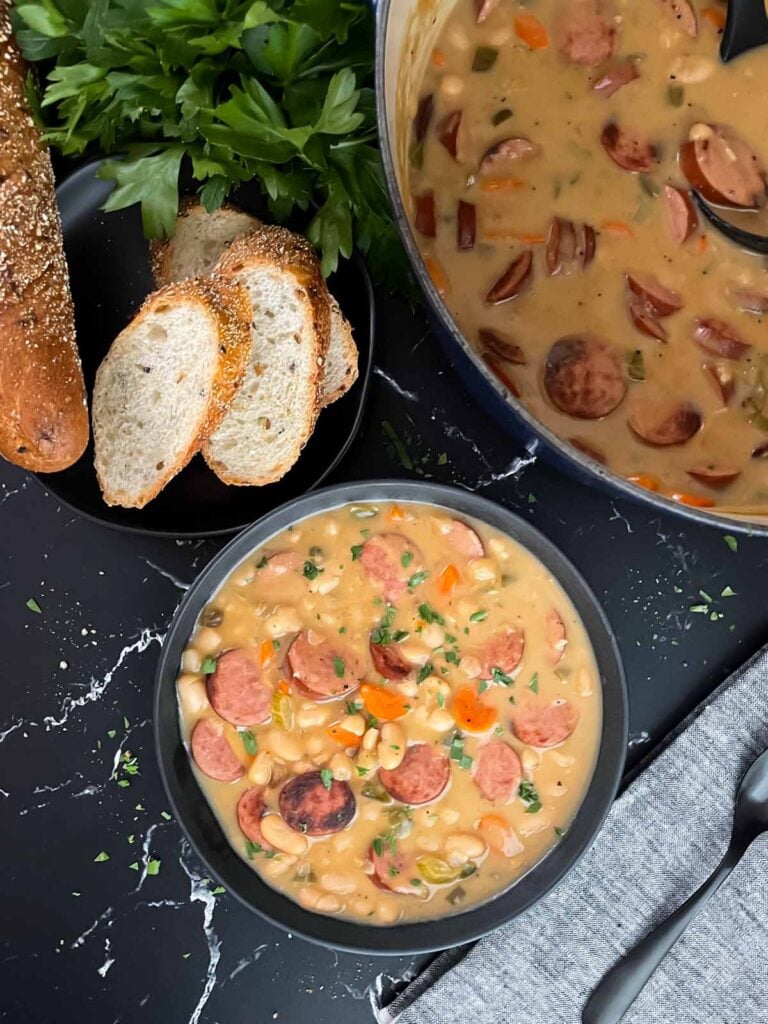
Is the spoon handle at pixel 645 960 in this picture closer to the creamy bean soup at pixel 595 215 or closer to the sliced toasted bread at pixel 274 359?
the creamy bean soup at pixel 595 215

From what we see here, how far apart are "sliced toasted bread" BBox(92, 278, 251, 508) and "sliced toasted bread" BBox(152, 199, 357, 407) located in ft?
0.57

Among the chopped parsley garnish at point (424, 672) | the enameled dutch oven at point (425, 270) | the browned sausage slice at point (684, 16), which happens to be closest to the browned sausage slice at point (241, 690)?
the chopped parsley garnish at point (424, 672)

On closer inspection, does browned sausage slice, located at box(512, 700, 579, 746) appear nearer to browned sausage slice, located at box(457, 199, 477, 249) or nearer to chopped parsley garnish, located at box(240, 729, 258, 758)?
chopped parsley garnish, located at box(240, 729, 258, 758)

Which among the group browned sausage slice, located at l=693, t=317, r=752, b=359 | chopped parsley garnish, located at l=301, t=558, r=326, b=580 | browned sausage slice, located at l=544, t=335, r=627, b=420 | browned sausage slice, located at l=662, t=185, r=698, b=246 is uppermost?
browned sausage slice, located at l=662, t=185, r=698, b=246

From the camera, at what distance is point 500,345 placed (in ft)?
6.81

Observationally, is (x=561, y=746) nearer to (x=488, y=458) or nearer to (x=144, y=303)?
(x=488, y=458)

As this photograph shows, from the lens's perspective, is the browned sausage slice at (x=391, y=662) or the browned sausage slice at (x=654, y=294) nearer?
the browned sausage slice at (x=654, y=294)

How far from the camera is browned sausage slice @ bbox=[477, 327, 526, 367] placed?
2072 millimetres

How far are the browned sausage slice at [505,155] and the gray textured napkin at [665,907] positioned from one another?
1.36m

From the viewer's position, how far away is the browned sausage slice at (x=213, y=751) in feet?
7.66

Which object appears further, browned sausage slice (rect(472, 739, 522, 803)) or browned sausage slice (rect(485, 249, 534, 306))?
browned sausage slice (rect(472, 739, 522, 803))

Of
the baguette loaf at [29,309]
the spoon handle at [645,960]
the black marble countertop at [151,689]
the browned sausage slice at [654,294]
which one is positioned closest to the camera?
the browned sausage slice at [654,294]

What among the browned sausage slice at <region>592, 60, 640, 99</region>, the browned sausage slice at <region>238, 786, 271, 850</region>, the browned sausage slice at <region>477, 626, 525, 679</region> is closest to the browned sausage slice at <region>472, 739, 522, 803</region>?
the browned sausage slice at <region>477, 626, 525, 679</region>

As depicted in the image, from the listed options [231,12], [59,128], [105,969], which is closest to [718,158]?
[231,12]
